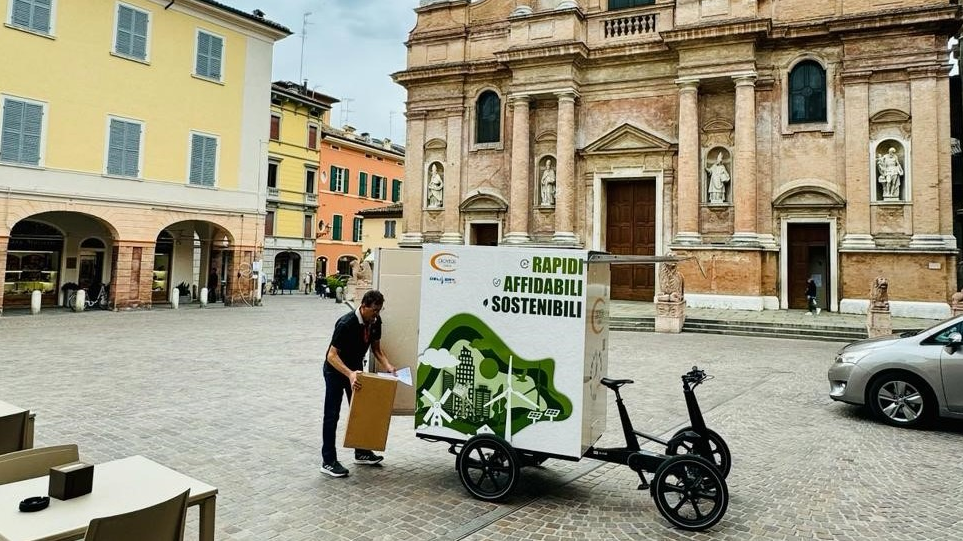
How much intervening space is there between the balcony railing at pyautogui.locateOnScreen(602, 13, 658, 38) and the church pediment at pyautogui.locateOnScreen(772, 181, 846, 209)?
7.82 meters

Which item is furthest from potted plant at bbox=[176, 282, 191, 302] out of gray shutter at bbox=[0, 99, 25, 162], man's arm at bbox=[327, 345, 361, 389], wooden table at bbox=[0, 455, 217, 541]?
wooden table at bbox=[0, 455, 217, 541]

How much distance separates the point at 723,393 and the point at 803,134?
50.2 feet

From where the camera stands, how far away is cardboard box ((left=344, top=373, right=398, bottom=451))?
500cm

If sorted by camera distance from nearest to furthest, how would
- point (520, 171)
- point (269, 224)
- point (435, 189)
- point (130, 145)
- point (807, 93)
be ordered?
point (807, 93)
point (130, 145)
point (520, 171)
point (435, 189)
point (269, 224)

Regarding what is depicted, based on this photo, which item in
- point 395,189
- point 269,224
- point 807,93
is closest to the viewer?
point 807,93

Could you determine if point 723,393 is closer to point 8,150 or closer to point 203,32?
point 8,150

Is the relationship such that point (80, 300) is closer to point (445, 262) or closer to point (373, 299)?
point (373, 299)

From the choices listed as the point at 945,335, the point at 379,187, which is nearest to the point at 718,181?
the point at 945,335

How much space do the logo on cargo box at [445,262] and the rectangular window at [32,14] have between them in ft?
68.2

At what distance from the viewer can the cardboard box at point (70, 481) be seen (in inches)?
111

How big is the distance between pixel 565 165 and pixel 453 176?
5.45 meters

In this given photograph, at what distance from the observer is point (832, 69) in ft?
66.3

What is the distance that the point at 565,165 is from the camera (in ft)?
76.7

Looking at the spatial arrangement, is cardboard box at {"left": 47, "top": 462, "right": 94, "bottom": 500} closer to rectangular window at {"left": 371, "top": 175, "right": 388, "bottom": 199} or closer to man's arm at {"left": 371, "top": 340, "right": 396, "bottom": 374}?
man's arm at {"left": 371, "top": 340, "right": 396, "bottom": 374}
